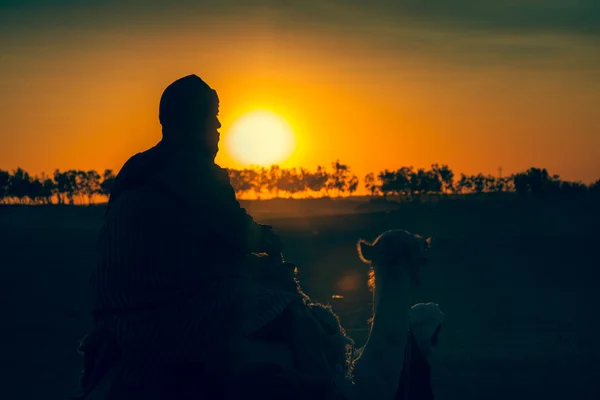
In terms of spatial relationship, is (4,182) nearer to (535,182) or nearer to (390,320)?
(535,182)

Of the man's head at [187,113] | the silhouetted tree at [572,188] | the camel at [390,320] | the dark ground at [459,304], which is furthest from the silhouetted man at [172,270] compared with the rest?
the silhouetted tree at [572,188]

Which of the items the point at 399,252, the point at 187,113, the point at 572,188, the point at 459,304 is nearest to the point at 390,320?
the point at 399,252

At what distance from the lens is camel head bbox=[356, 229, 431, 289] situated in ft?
15.7

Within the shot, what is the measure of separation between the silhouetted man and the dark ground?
11338 mm

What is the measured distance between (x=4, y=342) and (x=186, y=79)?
1789cm

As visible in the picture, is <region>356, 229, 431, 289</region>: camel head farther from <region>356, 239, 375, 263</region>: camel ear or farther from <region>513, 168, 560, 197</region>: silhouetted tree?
<region>513, 168, 560, 197</region>: silhouetted tree

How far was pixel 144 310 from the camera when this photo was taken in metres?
2.92

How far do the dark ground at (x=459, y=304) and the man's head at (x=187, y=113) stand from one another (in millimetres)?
11328

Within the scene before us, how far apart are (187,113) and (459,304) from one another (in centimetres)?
2292

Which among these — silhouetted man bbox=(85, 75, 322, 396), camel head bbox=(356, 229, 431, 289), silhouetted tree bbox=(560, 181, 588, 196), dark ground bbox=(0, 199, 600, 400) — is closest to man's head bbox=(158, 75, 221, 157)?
silhouetted man bbox=(85, 75, 322, 396)

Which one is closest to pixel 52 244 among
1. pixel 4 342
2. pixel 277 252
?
pixel 4 342

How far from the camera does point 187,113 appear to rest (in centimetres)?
325

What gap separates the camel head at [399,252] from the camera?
4.78m

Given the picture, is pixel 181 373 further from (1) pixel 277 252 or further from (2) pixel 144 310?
(1) pixel 277 252
